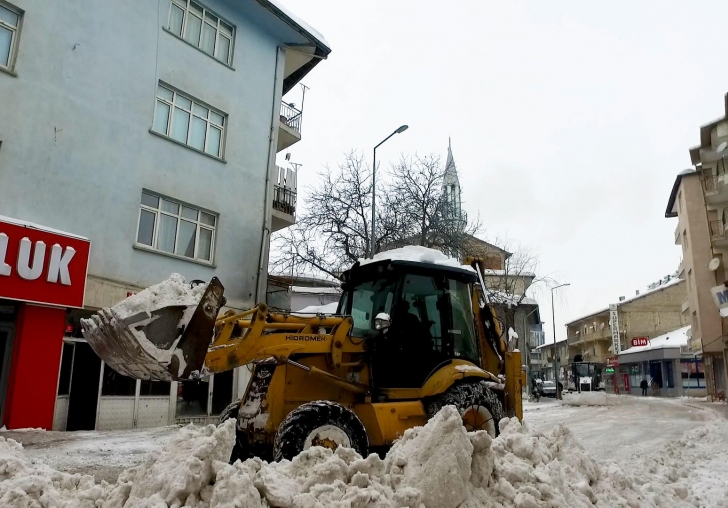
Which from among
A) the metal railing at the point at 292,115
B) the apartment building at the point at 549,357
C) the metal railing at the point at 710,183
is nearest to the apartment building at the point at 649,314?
the apartment building at the point at 549,357

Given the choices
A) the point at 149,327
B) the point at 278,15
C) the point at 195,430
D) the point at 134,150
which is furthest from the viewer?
the point at 278,15

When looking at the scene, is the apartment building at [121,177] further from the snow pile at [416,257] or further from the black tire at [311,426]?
the black tire at [311,426]

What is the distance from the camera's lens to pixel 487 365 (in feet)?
25.3

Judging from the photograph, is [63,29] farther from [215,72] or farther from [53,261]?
[53,261]

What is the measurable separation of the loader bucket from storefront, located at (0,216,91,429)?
6.27 m

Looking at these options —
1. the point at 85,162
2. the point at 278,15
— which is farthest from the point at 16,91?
the point at 278,15

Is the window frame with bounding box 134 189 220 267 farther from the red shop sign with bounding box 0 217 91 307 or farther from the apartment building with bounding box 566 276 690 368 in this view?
the apartment building with bounding box 566 276 690 368

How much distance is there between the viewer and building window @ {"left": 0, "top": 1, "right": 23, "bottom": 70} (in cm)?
1113

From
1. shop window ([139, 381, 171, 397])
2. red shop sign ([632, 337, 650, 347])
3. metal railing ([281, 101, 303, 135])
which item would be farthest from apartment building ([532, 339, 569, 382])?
shop window ([139, 381, 171, 397])

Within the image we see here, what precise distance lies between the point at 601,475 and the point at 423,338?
7.67 ft

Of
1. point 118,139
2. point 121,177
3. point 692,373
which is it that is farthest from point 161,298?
point 692,373

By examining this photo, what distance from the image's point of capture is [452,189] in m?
25.0

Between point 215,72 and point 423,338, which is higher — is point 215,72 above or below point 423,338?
above

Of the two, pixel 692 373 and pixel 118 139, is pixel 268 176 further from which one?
pixel 692 373
